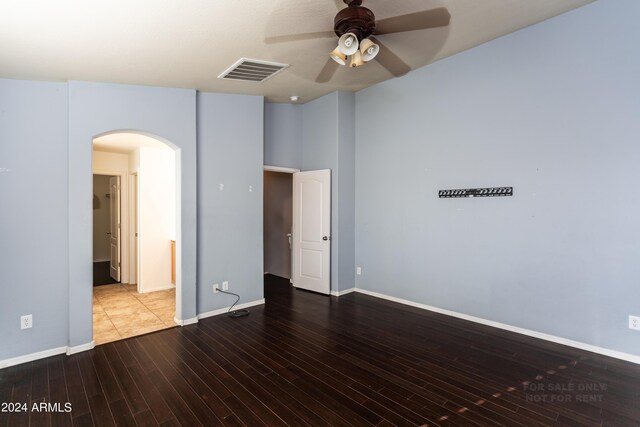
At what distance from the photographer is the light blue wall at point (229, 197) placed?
14.3 ft

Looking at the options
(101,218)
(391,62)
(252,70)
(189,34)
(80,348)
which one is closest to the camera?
(189,34)

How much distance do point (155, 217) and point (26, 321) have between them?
2.86 m

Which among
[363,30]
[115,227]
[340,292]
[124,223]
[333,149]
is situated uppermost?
[363,30]

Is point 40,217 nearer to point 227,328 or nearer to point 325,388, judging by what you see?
point 227,328

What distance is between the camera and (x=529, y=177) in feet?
11.5

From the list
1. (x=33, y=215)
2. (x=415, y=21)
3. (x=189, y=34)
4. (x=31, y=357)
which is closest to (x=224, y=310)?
(x=31, y=357)

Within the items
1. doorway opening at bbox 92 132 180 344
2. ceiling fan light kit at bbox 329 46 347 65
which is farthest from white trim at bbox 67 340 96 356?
ceiling fan light kit at bbox 329 46 347 65

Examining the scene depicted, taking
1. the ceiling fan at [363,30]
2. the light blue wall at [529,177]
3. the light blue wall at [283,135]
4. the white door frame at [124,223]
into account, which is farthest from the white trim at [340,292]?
the white door frame at [124,223]

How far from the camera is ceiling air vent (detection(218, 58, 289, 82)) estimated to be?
3.52 m

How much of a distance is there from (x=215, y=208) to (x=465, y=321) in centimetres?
355

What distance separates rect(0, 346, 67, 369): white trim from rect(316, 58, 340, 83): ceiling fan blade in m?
4.21

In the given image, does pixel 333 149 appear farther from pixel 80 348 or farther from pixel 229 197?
pixel 80 348

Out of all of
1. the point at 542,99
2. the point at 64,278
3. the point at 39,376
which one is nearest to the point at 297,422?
the point at 39,376

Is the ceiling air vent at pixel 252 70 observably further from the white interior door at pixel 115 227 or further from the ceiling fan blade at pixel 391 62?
the white interior door at pixel 115 227
